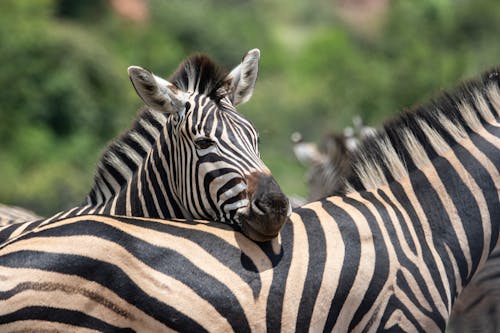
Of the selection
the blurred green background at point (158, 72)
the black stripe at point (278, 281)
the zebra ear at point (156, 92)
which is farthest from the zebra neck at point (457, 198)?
the blurred green background at point (158, 72)

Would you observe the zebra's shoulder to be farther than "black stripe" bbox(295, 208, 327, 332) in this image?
Yes

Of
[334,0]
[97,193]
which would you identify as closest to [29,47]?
[97,193]

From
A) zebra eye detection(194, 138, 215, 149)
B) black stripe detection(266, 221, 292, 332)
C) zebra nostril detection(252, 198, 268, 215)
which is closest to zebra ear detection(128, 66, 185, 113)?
Result: zebra eye detection(194, 138, 215, 149)

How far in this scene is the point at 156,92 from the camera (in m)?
5.12

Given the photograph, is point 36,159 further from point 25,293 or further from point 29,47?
point 25,293

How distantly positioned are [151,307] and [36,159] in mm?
24596

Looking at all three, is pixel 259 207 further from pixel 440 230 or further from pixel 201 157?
pixel 440 230

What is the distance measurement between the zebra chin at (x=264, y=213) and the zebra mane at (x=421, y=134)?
2.41ft

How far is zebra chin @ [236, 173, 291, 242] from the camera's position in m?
4.36

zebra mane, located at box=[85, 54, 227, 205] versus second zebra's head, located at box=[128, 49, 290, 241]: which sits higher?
zebra mane, located at box=[85, 54, 227, 205]

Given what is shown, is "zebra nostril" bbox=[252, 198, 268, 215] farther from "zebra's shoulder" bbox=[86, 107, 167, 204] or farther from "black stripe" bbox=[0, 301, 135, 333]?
"zebra's shoulder" bbox=[86, 107, 167, 204]

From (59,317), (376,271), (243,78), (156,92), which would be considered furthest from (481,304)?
(59,317)

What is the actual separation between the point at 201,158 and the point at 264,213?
0.77 metres

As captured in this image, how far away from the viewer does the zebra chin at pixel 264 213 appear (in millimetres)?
4359
